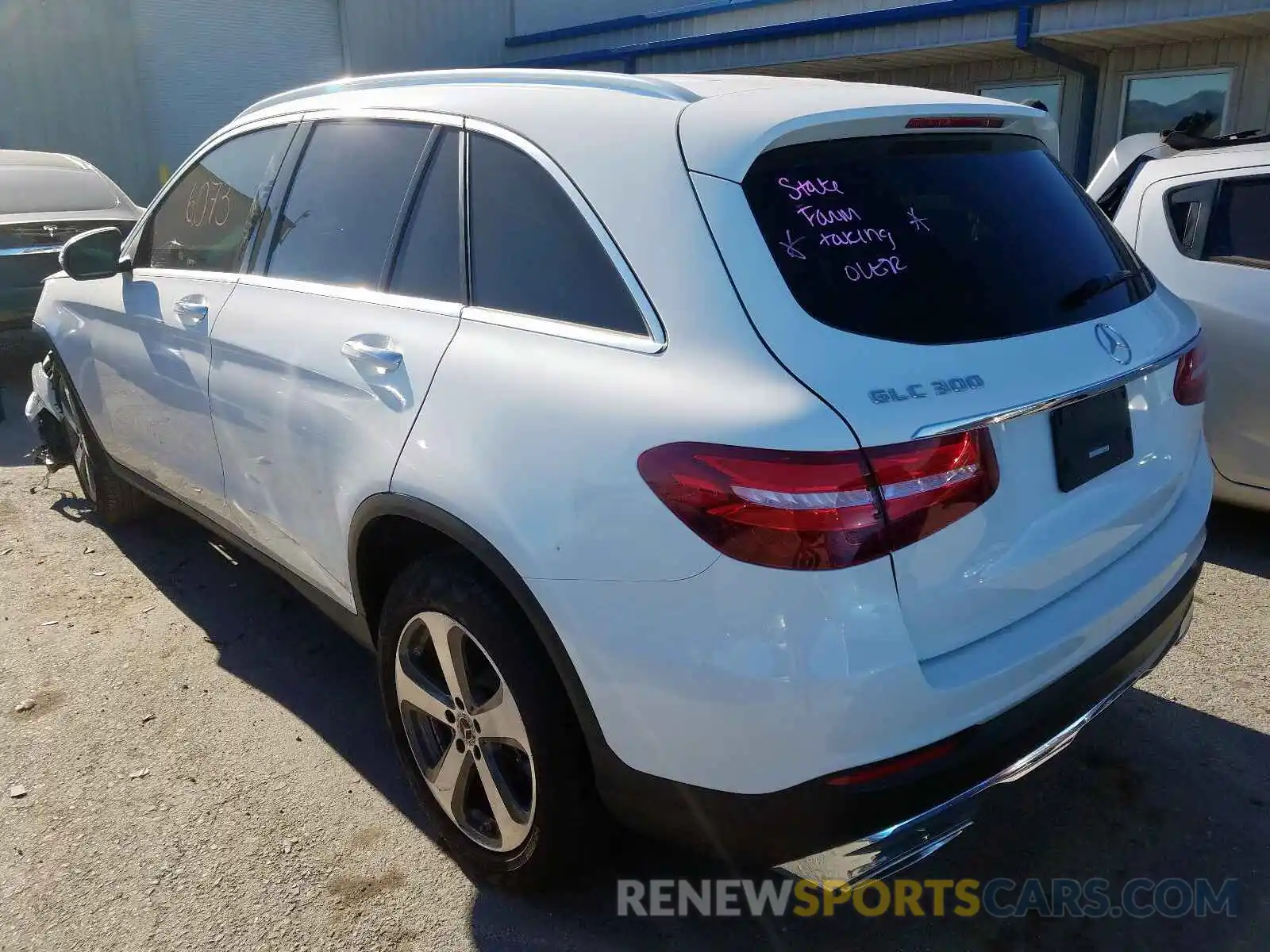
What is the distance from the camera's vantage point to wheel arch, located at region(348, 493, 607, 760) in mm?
1962

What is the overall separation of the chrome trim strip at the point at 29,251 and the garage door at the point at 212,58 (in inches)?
369

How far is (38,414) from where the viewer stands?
197 inches

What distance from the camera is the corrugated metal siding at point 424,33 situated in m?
17.8

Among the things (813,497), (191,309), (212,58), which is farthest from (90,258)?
(212,58)

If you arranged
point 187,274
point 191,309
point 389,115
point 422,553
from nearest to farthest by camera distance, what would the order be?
point 422,553 < point 389,115 < point 191,309 < point 187,274

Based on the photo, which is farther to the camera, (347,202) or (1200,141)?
(1200,141)

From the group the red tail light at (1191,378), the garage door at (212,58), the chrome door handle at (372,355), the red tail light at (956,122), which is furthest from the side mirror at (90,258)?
the garage door at (212,58)

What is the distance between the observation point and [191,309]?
322cm

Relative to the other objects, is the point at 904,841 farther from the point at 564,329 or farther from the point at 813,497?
the point at 564,329

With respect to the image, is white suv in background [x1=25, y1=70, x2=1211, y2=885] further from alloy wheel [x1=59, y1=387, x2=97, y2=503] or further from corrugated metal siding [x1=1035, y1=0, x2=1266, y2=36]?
corrugated metal siding [x1=1035, y1=0, x2=1266, y2=36]

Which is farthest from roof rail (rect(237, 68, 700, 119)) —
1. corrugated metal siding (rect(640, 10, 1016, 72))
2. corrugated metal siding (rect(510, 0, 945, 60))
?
corrugated metal siding (rect(510, 0, 945, 60))

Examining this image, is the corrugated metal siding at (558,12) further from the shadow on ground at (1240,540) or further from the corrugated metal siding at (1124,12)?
the shadow on ground at (1240,540)

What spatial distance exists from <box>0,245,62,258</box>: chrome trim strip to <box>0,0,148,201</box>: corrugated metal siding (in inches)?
352

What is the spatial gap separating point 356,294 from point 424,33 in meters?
17.9
